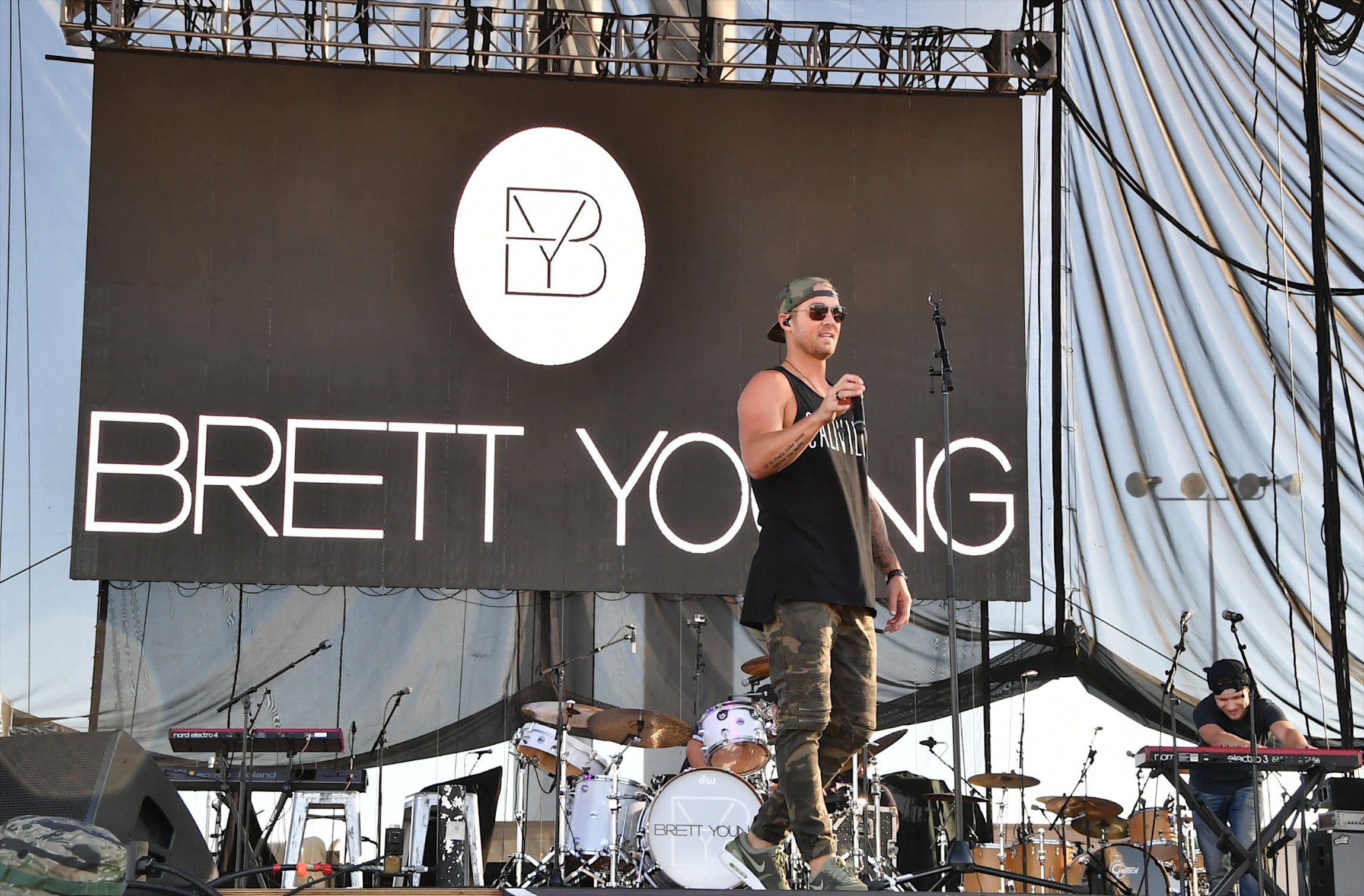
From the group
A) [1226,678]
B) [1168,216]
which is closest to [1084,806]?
[1226,678]

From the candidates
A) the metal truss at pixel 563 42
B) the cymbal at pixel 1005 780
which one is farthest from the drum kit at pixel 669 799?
the metal truss at pixel 563 42

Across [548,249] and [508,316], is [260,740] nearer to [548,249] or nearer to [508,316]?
[508,316]

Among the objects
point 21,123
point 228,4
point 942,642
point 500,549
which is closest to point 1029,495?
point 942,642

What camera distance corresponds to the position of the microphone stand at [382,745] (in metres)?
8.24

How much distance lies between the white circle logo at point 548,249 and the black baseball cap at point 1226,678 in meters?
4.10

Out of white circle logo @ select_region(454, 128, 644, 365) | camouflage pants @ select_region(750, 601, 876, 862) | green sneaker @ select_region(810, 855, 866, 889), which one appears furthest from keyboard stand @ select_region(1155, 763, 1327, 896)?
white circle logo @ select_region(454, 128, 644, 365)

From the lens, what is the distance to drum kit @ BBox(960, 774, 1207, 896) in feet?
26.2

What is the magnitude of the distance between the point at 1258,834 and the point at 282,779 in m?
4.44

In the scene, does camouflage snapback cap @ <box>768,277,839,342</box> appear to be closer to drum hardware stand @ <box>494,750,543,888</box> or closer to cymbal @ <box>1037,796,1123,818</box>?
drum hardware stand @ <box>494,750,543,888</box>

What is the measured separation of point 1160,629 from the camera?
8.59 meters

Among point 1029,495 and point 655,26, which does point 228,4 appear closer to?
point 655,26

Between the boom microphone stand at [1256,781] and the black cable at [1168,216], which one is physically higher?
the black cable at [1168,216]

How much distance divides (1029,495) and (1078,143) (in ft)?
7.47

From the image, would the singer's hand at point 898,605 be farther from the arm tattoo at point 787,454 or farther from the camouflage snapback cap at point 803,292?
the camouflage snapback cap at point 803,292
